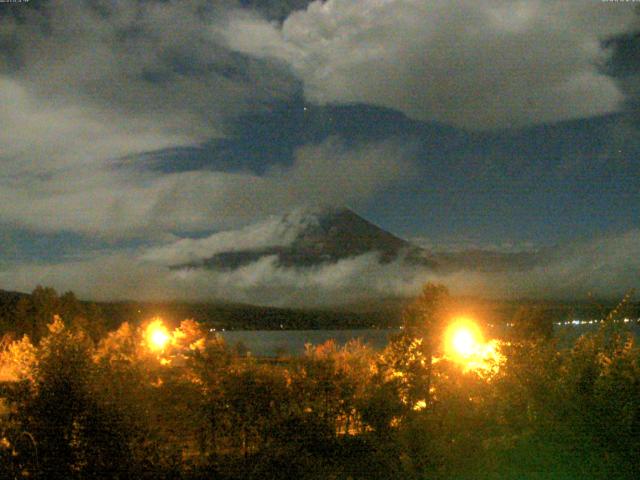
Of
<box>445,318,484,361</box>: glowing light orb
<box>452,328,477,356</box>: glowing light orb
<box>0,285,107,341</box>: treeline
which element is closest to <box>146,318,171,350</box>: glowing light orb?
<box>445,318,484,361</box>: glowing light orb

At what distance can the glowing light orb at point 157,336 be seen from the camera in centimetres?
2385

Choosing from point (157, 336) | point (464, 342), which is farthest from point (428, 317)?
point (157, 336)

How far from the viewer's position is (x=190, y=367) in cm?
1485

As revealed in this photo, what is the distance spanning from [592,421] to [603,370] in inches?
23.0

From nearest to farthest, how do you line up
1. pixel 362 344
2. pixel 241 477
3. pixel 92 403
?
pixel 92 403 < pixel 241 477 < pixel 362 344

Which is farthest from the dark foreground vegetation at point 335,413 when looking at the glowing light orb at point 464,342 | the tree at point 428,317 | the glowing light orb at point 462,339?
the glowing light orb at point 464,342

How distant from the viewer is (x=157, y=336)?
24.4m

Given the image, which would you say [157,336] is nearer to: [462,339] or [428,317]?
[428,317]

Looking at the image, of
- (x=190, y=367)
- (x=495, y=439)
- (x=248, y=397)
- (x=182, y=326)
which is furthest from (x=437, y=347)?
(x=495, y=439)

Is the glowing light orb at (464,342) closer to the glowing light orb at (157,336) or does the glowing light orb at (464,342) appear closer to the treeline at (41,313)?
the glowing light orb at (157,336)

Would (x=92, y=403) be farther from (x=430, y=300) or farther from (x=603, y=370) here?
(x=430, y=300)

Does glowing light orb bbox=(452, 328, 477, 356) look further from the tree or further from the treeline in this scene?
→ the treeline

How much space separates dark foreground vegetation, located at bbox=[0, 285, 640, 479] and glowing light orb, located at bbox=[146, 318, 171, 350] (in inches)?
325

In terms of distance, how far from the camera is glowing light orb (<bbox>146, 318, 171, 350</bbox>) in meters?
23.8
